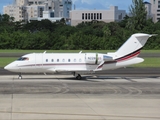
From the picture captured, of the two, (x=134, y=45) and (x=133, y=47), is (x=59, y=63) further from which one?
(x=134, y=45)

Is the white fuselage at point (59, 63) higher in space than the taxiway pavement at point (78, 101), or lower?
higher

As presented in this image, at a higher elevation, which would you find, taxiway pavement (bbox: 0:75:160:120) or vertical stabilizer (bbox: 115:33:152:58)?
vertical stabilizer (bbox: 115:33:152:58)

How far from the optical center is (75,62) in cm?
3697

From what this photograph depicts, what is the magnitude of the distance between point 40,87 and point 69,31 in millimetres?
97761

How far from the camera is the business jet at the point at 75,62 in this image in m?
36.4

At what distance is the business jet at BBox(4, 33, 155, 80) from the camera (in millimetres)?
36438

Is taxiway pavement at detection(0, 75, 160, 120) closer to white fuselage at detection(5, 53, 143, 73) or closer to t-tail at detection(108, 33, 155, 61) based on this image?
white fuselage at detection(5, 53, 143, 73)

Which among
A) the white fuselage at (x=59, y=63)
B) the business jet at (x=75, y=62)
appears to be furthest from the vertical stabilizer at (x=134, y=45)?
the white fuselage at (x=59, y=63)

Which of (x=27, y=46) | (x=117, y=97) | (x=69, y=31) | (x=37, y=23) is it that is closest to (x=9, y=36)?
(x=27, y=46)

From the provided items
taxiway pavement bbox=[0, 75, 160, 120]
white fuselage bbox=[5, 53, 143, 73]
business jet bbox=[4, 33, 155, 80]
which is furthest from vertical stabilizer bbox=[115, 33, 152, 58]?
taxiway pavement bbox=[0, 75, 160, 120]

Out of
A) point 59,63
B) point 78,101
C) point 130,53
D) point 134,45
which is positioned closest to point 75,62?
point 59,63

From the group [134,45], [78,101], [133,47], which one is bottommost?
[78,101]

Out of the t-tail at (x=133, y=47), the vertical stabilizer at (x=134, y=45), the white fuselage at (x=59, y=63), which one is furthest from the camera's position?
Result: the vertical stabilizer at (x=134, y=45)

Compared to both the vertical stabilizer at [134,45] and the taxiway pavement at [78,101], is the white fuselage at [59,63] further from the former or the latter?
the taxiway pavement at [78,101]
